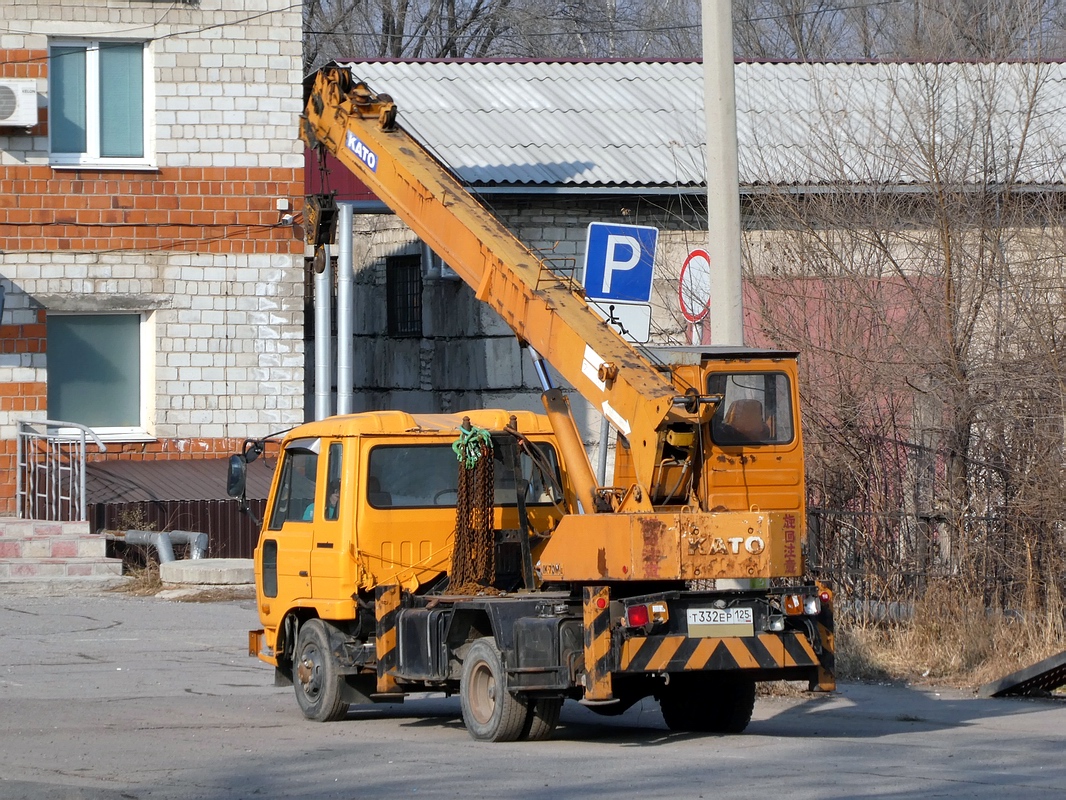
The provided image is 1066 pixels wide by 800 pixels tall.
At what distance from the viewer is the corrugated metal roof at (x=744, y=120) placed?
1501 cm

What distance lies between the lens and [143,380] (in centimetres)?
2147

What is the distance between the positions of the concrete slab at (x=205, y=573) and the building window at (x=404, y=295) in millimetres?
5869

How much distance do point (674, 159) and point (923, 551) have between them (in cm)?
852

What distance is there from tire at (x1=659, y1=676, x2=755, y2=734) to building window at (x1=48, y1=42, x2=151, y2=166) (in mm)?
13300

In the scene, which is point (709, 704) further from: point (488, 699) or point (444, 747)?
point (444, 747)

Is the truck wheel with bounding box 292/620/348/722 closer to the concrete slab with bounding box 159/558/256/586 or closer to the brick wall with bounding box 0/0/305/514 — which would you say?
the concrete slab with bounding box 159/558/256/586

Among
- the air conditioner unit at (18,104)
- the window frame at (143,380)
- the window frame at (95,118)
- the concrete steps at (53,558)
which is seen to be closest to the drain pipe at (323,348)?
the window frame at (143,380)

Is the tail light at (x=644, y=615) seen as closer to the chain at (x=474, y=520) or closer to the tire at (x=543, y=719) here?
the tire at (x=543, y=719)

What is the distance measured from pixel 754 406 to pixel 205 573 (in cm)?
1018

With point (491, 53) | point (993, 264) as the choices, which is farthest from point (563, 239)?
point (491, 53)

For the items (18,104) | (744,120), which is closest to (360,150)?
(18,104)

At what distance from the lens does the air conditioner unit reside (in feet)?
65.7

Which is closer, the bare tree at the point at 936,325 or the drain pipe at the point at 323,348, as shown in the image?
the bare tree at the point at 936,325

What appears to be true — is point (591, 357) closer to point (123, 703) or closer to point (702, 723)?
point (702, 723)
